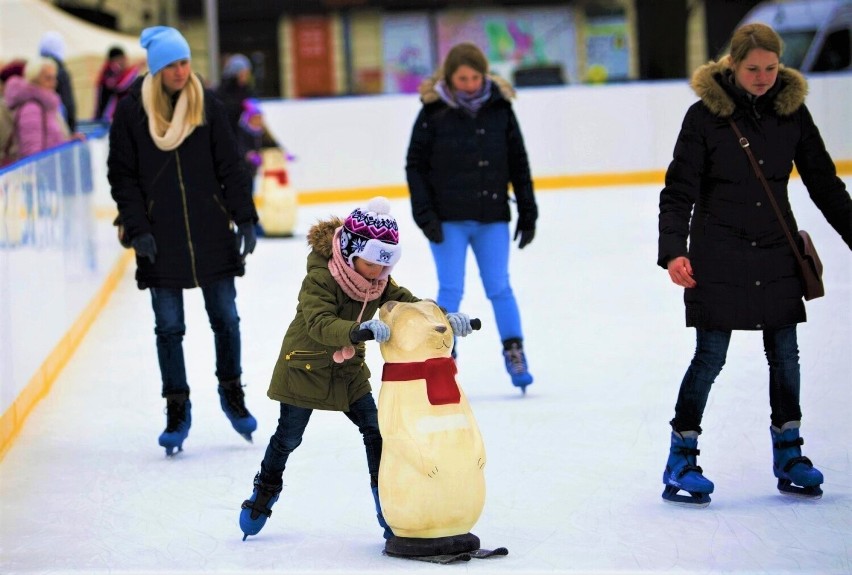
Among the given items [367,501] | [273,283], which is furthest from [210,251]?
[273,283]

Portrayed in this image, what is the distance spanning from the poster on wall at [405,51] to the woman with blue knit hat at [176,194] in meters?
16.7

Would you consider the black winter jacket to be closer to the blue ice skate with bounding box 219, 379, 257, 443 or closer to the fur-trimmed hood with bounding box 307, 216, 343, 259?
the blue ice skate with bounding box 219, 379, 257, 443

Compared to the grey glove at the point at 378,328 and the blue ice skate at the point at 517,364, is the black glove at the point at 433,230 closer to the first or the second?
the blue ice skate at the point at 517,364

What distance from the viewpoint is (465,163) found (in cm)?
603

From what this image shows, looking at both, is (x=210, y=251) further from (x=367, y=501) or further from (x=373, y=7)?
(x=373, y=7)

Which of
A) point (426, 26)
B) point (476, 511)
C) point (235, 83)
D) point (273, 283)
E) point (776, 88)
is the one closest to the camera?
point (476, 511)

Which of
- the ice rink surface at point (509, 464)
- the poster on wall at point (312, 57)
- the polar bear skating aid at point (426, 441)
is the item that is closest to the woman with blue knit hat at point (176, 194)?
the ice rink surface at point (509, 464)

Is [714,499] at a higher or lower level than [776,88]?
lower

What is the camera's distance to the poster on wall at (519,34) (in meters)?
21.9

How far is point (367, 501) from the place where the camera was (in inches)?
174

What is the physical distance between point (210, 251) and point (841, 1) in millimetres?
14979

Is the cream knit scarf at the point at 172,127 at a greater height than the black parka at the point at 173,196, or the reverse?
the cream knit scarf at the point at 172,127

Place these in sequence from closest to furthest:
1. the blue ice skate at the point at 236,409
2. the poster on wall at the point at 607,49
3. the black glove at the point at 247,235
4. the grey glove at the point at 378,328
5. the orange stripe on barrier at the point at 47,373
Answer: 1. the grey glove at the point at 378,328
2. the black glove at the point at 247,235
3. the blue ice skate at the point at 236,409
4. the orange stripe on barrier at the point at 47,373
5. the poster on wall at the point at 607,49

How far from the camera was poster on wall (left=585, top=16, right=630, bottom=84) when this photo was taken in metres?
21.6
